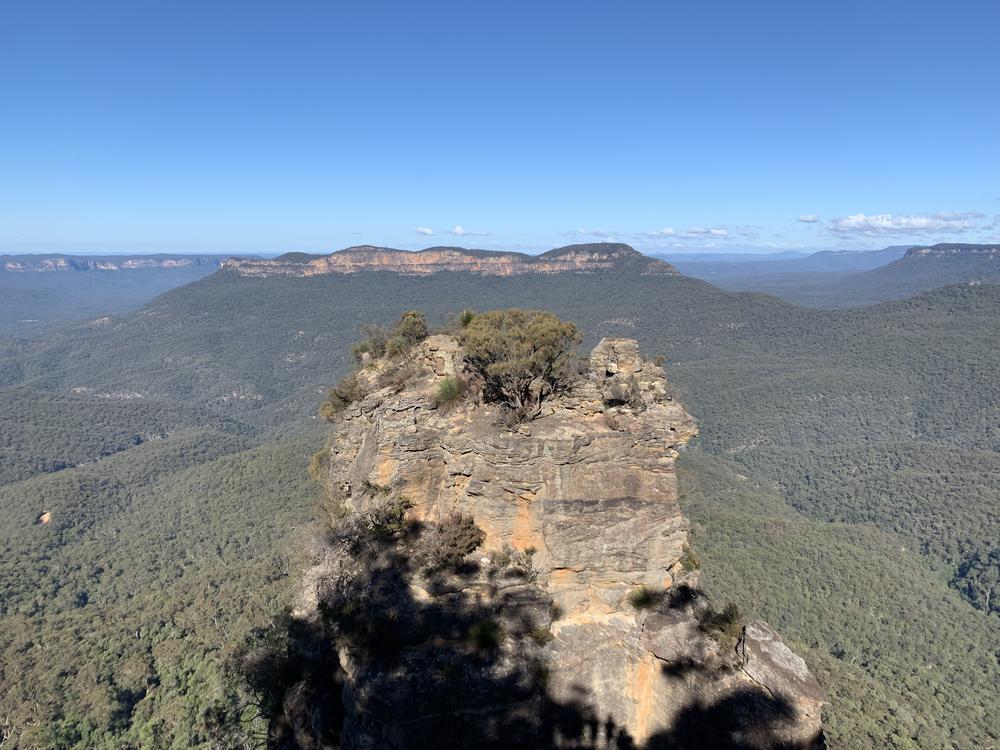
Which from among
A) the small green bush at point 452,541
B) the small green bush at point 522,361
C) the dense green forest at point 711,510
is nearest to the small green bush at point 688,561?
the small green bush at point 452,541

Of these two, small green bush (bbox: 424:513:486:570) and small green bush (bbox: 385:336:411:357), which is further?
small green bush (bbox: 385:336:411:357)

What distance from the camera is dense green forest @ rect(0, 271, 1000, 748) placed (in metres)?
32.7

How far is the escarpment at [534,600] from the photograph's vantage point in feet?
33.8

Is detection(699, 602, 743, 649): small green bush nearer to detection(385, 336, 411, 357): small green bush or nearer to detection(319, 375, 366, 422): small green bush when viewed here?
detection(319, 375, 366, 422): small green bush

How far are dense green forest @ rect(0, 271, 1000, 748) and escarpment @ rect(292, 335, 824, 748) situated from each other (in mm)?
10644

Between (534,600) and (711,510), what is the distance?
193 ft

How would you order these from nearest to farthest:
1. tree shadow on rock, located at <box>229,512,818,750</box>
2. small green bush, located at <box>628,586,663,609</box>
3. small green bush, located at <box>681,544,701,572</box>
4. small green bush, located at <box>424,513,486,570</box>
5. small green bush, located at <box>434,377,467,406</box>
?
1. tree shadow on rock, located at <box>229,512,818,750</box>
2. small green bush, located at <box>424,513,486,570</box>
3. small green bush, located at <box>628,586,663,609</box>
4. small green bush, located at <box>681,544,701,572</box>
5. small green bush, located at <box>434,377,467,406</box>

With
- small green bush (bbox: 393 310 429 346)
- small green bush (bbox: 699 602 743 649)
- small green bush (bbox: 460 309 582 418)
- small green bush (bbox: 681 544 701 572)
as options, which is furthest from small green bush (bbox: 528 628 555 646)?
small green bush (bbox: 393 310 429 346)

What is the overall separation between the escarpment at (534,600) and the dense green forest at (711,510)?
10.6m

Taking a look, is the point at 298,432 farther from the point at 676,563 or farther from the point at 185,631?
the point at 676,563

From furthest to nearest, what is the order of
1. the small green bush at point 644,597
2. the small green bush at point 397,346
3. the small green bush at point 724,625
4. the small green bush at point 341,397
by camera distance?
the small green bush at point 397,346 → the small green bush at point 341,397 → the small green bush at point 644,597 → the small green bush at point 724,625

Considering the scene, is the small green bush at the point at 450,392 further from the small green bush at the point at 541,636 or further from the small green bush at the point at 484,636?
the small green bush at the point at 541,636

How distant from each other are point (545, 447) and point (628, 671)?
545 cm

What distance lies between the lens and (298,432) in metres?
109
